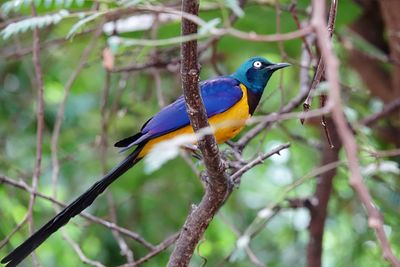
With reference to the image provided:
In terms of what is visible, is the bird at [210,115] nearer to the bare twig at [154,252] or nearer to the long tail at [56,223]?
the long tail at [56,223]

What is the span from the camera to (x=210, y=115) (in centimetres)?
391

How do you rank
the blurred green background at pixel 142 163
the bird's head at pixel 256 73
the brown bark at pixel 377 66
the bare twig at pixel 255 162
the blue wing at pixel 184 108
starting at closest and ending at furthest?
the bare twig at pixel 255 162
the blue wing at pixel 184 108
the bird's head at pixel 256 73
the blurred green background at pixel 142 163
the brown bark at pixel 377 66

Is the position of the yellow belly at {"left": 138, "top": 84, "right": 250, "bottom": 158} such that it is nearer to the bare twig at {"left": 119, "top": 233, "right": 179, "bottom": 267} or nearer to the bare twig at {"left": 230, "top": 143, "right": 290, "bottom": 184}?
the bare twig at {"left": 119, "top": 233, "right": 179, "bottom": 267}

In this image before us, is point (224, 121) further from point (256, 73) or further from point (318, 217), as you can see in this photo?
point (318, 217)

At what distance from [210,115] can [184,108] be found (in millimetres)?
179

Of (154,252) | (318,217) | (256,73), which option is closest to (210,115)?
(256,73)

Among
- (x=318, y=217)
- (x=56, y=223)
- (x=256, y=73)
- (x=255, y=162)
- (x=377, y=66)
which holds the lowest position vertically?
(x=318, y=217)

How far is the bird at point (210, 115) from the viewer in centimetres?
343

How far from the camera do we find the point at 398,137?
18.0 ft

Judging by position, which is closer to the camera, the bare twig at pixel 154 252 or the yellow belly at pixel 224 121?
the bare twig at pixel 154 252

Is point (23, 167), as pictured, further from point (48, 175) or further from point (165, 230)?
point (165, 230)

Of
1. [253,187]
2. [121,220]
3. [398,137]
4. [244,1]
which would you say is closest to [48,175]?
[121,220]

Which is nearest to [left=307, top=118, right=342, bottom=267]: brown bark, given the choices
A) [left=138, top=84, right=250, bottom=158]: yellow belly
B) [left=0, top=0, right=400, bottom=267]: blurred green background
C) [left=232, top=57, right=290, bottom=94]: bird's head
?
[left=0, top=0, right=400, bottom=267]: blurred green background

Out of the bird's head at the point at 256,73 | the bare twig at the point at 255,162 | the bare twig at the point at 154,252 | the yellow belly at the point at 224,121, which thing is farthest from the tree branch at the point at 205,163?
the bird's head at the point at 256,73
